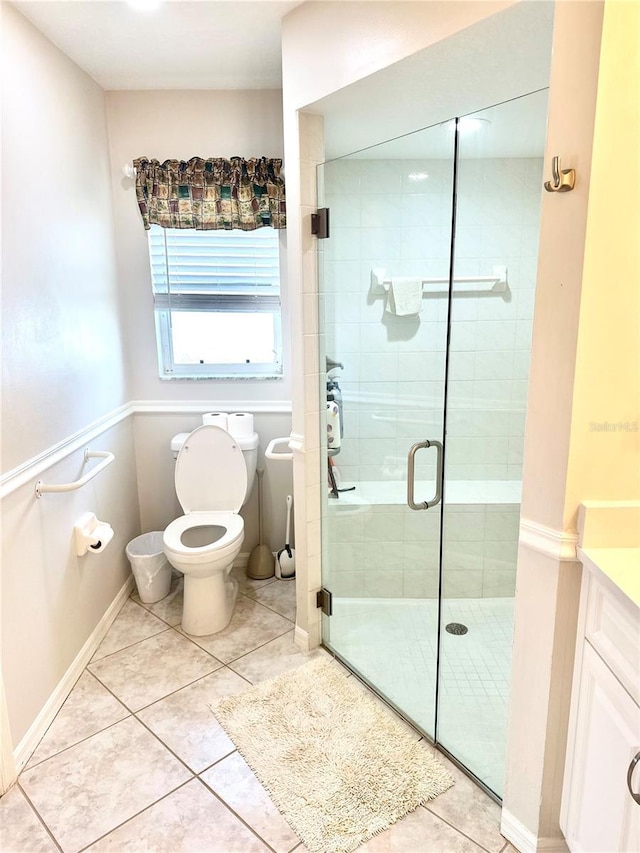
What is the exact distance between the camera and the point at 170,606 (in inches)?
113

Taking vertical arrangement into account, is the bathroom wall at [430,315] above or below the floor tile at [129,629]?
above

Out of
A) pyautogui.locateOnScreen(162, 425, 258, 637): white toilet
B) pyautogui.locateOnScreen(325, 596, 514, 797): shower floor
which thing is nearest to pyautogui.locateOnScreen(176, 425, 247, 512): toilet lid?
pyautogui.locateOnScreen(162, 425, 258, 637): white toilet

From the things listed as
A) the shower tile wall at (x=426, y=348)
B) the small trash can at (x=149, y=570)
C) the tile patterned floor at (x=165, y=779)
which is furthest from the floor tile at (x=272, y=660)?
the small trash can at (x=149, y=570)

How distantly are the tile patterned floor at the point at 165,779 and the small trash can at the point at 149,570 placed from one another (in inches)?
14.2

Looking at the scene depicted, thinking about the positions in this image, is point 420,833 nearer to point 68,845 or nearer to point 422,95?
point 68,845

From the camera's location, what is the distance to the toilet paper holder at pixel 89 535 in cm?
229

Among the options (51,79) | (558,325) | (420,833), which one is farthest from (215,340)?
(420,833)

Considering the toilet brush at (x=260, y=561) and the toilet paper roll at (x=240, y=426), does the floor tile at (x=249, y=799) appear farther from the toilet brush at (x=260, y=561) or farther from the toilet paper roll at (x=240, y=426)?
the toilet paper roll at (x=240, y=426)

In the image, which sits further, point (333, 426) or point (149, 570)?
point (149, 570)

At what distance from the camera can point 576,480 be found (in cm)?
131

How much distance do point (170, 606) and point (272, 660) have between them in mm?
747

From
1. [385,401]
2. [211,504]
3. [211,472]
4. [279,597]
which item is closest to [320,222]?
[385,401]

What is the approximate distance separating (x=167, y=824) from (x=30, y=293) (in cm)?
182

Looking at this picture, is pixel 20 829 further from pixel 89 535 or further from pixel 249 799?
pixel 89 535
